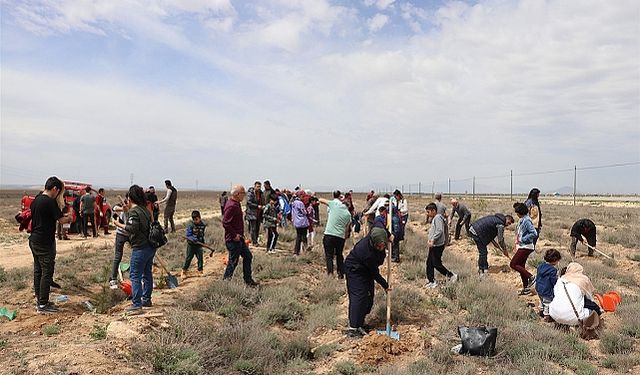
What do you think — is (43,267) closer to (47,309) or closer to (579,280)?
(47,309)

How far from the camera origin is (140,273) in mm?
6605

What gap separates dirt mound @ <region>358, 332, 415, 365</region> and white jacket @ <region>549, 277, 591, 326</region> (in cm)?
249

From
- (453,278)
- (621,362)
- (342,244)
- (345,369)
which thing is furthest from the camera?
(453,278)

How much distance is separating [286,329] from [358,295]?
1.37 m

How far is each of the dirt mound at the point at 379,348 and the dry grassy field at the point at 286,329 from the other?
0.02m

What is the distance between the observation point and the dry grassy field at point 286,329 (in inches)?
195

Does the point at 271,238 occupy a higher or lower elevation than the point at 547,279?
higher

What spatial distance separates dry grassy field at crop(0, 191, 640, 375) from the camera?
195 inches

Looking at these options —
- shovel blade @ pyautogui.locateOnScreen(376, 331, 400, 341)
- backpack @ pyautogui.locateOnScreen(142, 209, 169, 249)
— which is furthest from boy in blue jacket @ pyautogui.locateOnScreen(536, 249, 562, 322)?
backpack @ pyautogui.locateOnScreen(142, 209, 169, 249)

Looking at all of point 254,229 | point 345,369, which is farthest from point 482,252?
point 254,229

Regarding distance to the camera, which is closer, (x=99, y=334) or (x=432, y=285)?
(x=99, y=334)

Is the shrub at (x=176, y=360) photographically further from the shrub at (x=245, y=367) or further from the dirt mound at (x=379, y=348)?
the dirt mound at (x=379, y=348)

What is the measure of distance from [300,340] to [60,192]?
14.6 ft

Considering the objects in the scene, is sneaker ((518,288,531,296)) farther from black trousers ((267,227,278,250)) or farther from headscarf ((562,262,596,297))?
black trousers ((267,227,278,250))
